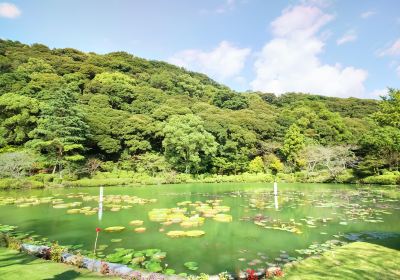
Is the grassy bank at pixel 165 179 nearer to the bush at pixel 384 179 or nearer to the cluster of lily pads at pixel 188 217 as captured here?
the bush at pixel 384 179

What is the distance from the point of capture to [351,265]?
5633mm

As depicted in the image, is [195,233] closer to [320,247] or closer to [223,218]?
[223,218]

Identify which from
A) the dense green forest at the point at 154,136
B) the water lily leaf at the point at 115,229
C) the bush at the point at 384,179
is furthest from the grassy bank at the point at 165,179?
the water lily leaf at the point at 115,229

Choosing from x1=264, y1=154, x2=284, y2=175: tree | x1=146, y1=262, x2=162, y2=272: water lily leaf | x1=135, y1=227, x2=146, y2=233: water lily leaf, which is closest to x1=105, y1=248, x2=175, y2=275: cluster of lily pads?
x1=146, y1=262, x2=162, y2=272: water lily leaf

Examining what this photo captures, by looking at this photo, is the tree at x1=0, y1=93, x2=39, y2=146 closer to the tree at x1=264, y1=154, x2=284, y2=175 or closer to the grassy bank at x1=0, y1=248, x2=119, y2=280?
the tree at x1=264, y1=154, x2=284, y2=175

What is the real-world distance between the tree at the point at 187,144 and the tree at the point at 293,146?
957cm

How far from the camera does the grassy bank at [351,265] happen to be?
506 centimetres

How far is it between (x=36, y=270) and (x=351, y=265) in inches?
222

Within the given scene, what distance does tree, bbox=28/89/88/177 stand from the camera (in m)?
27.6

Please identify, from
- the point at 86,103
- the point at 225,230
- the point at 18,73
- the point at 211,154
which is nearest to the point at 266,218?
the point at 225,230

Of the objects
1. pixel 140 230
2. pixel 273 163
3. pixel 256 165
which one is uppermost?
pixel 273 163

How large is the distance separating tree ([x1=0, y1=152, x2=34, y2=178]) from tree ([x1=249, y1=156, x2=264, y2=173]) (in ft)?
76.3

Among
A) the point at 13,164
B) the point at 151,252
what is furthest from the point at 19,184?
the point at 151,252

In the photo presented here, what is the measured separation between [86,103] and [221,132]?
18.4m
